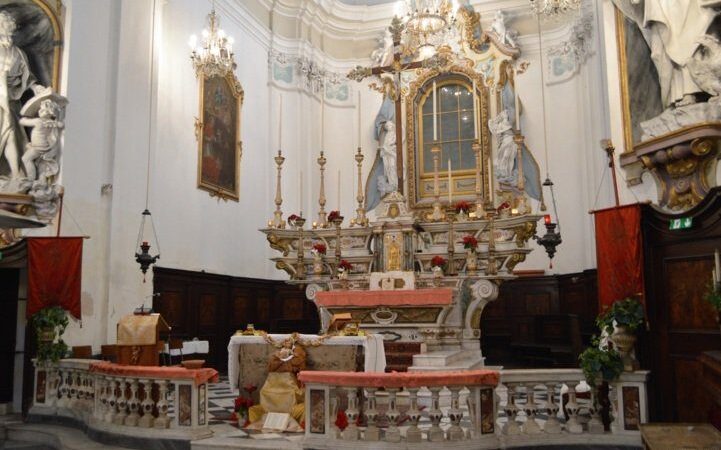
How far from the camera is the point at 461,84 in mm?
15812

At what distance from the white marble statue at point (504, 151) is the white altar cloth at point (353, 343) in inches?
339

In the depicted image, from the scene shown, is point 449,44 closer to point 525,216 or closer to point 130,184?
point 525,216

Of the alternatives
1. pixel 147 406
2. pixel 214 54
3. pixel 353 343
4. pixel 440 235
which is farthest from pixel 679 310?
pixel 214 54

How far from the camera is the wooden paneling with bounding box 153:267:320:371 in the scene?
1109cm

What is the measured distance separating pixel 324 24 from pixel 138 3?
6.89 m

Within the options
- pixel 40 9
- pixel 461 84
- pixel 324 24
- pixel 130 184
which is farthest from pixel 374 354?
pixel 324 24

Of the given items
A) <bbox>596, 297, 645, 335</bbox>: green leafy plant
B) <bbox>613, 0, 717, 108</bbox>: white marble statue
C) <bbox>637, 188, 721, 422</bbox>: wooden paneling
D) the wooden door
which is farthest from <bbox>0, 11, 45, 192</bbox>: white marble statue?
<bbox>613, 0, 717, 108</bbox>: white marble statue

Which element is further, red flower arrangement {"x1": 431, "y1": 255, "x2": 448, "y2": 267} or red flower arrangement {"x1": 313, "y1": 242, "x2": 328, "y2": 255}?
red flower arrangement {"x1": 313, "y1": 242, "x2": 328, "y2": 255}

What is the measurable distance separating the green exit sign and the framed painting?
843cm

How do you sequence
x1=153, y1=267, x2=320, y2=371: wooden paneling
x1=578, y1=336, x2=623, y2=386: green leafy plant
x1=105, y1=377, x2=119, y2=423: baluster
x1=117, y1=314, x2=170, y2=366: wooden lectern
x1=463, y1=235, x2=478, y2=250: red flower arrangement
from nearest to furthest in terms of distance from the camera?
1. x1=578, y1=336, x2=623, y2=386: green leafy plant
2. x1=105, y1=377, x2=119, y2=423: baluster
3. x1=117, y1=314, x2=170, y2=366: wooden lectern
4. x1=463, y1=235, x2=478, y2=250: red flower arrangement
5. x1=153, y1=267, x2=320, y2=371: wooden paneling

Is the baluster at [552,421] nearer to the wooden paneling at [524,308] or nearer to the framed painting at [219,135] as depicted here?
the wooden paneling at [524,308]

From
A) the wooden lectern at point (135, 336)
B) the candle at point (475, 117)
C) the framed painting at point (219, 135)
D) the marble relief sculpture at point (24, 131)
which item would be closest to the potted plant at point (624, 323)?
the wooden lectern at point (135, 336)

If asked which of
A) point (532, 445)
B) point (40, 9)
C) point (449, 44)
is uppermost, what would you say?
point (449, 44)

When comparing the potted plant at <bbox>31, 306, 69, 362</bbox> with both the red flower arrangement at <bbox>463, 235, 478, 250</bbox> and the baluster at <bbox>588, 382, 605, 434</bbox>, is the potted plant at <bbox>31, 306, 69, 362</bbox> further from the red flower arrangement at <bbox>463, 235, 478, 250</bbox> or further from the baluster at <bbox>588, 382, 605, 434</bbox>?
the baluster at <bbox>588, 382, 605, 434</bbox>
